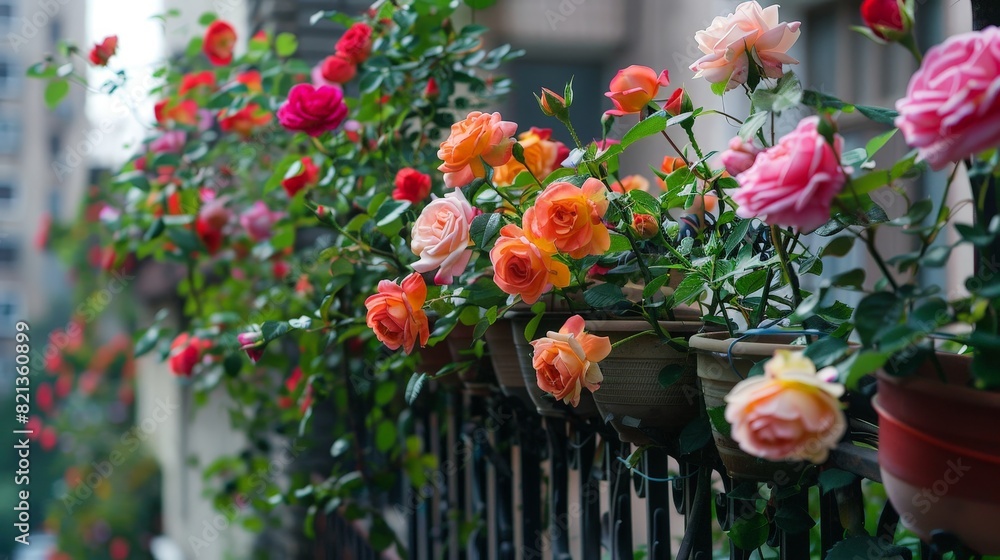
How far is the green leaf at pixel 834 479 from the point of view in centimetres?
65

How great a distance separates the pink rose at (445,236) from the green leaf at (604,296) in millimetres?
126

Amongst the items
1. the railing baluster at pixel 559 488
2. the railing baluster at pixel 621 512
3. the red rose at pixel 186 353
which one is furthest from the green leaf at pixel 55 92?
the railing baluster at pixel 621 512

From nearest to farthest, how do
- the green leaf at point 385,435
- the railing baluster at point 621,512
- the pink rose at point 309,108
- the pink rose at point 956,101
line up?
1. the pink rose at point 956,101
2. the railing baluster at point 621,512
3. the pink rose at point 309,108
4. the green leaf at point 385,435

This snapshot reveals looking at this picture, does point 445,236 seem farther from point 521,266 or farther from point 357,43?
point 357,43

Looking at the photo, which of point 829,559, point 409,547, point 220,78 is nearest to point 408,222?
point 829,559

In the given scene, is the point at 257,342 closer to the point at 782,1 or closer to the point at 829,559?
the point at 829,559

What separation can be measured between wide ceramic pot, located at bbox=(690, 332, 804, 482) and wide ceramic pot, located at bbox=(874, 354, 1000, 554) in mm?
119

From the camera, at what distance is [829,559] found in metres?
0.63

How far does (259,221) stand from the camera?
206 cm

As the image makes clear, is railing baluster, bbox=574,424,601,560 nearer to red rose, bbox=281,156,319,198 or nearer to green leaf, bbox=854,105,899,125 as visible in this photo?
green leaf, bbox=854,105,899,125

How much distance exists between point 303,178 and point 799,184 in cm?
126
